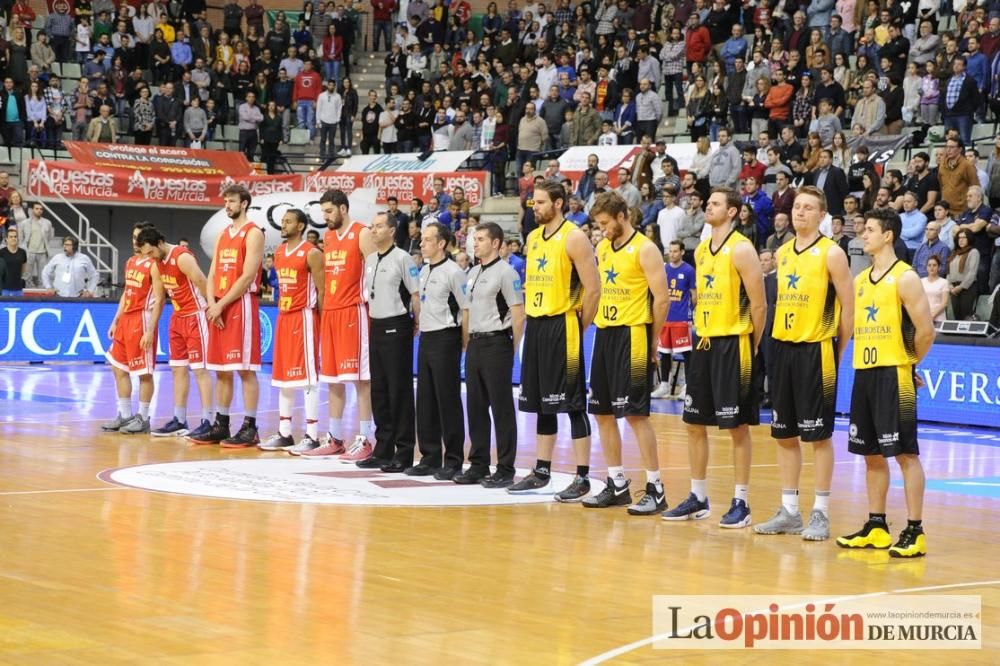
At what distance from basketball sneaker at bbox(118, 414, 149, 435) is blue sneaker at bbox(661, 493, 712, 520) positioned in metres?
6.44

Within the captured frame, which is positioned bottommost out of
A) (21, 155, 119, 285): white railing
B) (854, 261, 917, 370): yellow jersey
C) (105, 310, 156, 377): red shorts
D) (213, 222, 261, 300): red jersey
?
(105, 310, 156, 377): red shorts

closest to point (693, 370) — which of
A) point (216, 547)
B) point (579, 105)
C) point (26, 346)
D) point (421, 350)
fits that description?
point (421, 350)

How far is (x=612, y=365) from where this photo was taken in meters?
10.4

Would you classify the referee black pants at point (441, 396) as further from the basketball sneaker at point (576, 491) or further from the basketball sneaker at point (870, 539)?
the basketball sneaker at point (870, 539)

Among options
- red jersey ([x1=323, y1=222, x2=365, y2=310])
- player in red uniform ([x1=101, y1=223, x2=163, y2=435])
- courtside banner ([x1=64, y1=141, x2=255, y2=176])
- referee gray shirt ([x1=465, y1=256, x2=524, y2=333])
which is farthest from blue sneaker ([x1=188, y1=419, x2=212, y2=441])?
courtside banner ([x1=64, y1=141, x2=255, y2=176])

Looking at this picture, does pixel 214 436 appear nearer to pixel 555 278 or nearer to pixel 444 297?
pixel 444 297

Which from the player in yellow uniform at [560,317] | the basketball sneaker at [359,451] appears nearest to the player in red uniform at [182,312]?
the basketball sneaker at [359,451]

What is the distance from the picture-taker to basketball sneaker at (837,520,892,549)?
29.7 feet

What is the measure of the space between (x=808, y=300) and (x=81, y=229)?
75.1ft

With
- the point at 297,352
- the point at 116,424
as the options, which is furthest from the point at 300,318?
the point at 116,424

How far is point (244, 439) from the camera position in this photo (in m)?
13.7

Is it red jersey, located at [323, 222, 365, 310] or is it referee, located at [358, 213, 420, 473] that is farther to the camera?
red jersey, located at [323, 222, 365, 310]

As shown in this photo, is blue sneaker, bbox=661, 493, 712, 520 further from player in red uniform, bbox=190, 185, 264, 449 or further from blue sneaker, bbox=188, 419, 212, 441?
blue sneaker, bbox=188, 419, 212, 441

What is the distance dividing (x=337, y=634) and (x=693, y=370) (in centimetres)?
423
